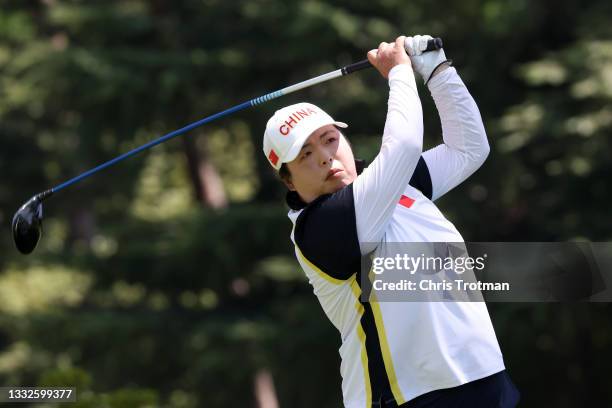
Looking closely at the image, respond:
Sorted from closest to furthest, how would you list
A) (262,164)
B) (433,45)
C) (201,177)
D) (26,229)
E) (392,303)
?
(392,303), (433,45), (26,229), (262,164), (201,177)

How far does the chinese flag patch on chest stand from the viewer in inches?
129

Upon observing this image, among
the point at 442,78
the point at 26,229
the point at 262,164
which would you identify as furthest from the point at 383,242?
the point at 262,164

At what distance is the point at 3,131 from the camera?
18844mm

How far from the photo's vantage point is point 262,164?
15.3m

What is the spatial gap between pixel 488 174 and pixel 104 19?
495cm

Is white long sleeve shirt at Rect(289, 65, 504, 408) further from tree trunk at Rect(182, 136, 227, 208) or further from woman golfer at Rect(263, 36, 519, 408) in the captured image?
tree trunk at Rect(182, 136, 227, 208)

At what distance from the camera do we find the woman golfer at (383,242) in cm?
313

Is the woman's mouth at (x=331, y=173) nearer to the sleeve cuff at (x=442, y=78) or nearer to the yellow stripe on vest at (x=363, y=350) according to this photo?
the yellow stripe on vest at (x=363, y=350)

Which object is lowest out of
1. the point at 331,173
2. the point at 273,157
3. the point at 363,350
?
the point at 363,350

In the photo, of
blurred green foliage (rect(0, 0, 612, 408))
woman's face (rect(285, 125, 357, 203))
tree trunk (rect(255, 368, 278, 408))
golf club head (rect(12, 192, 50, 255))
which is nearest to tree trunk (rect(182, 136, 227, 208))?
blurred green foliage (rect(0, 0, 612, 408))

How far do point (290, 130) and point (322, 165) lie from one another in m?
0.14

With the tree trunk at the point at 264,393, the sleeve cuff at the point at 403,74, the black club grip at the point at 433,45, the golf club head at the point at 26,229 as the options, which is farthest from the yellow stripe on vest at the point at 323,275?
the tree trunk at the point at 264,393

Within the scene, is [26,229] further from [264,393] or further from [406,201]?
[264,393]

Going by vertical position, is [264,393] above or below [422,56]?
above
